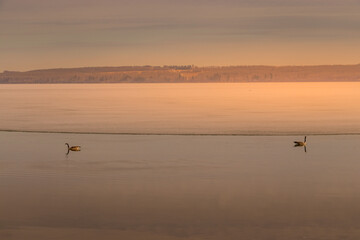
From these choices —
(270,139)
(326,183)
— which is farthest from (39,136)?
(326,183)

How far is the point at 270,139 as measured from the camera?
33.5 meters

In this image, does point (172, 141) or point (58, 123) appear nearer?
point (172, 141)

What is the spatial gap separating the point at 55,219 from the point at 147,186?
494 cm

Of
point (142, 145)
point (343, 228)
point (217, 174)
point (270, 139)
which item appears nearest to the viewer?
point (343, 228)

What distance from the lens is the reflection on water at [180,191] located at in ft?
47.2

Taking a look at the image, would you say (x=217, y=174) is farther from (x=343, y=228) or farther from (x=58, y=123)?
(x=58, y=123)

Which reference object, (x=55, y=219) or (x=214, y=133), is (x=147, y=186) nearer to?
(x=55, y=219)

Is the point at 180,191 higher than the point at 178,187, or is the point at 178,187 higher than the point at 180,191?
the point at 178,187

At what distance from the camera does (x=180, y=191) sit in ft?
→ 62.0

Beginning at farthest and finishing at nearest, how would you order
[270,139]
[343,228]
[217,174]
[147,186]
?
[270,139], [217,174], [147,186], [343,228]

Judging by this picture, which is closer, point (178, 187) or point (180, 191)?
point (180, 191)

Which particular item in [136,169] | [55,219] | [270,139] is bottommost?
[55,219]

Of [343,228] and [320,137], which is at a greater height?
[320,137]

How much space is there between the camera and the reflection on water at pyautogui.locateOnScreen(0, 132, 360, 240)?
14.4 m
